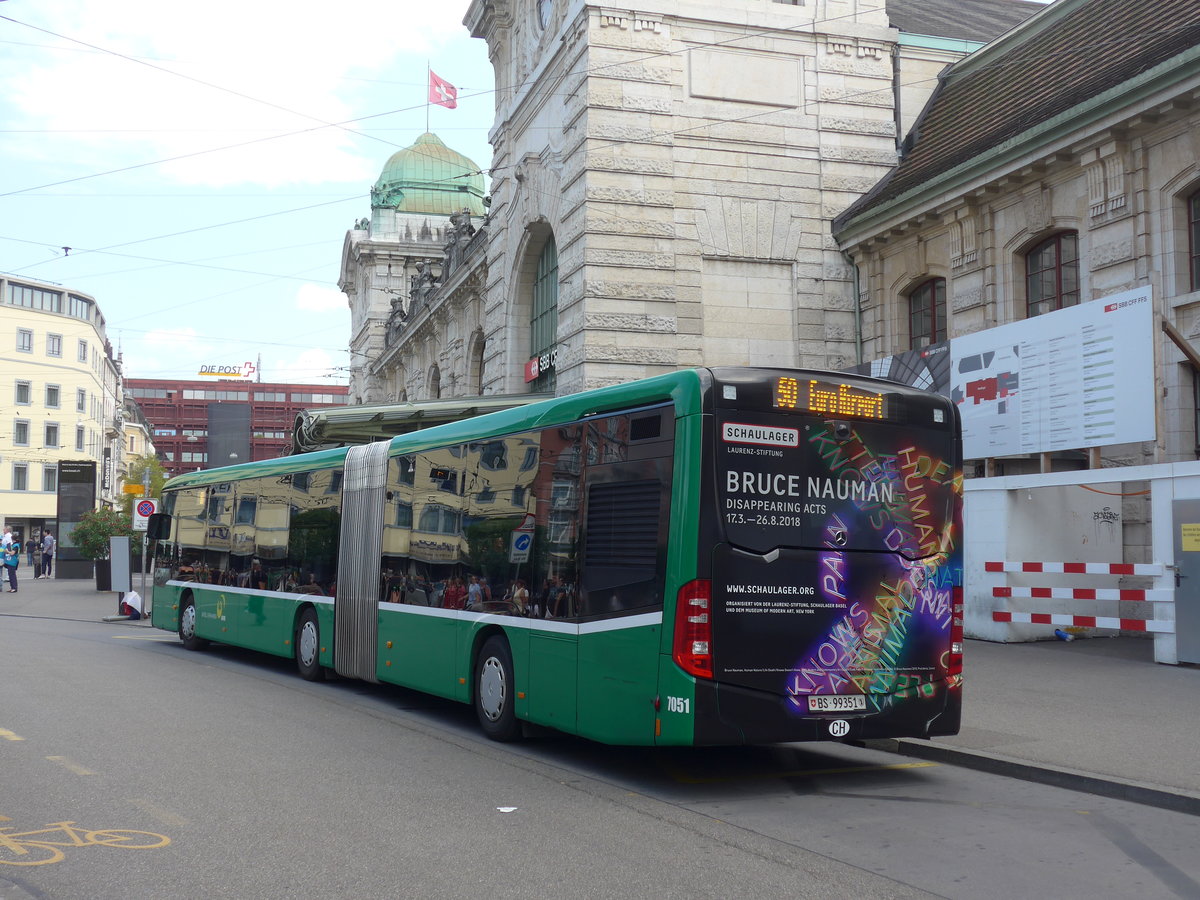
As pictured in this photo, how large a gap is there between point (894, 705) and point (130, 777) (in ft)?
17.0

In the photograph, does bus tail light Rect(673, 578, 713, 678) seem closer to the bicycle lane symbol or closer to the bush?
the bicycle lane symbol

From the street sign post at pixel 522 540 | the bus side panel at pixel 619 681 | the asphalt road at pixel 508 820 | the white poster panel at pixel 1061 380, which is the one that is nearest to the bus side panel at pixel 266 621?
the asphalt road at pixel 508 820

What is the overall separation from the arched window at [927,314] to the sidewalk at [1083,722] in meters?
7.46

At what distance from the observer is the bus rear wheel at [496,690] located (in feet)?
33.6

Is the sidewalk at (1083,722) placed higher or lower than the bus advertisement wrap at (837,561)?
lower

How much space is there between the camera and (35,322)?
84.8m

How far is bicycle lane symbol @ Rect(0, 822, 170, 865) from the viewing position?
241 inches

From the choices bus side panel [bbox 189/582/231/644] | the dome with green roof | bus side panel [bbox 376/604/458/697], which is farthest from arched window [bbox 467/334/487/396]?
the dome with green roof

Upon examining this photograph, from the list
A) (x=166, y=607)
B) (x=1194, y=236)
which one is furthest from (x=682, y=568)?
(x=166, y=607)

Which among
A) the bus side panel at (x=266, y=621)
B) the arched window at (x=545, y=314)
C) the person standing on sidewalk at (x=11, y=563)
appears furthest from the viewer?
the person standing on sidewalk at (x=11, y=563)

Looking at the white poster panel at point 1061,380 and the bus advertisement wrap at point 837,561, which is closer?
the bus advertisement wrap at point 837,561

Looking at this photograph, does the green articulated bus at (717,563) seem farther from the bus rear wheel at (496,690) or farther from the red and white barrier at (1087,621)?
the red and white barrier at (1087,621)

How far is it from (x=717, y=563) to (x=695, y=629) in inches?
17.8

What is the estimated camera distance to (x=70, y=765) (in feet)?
28.1
